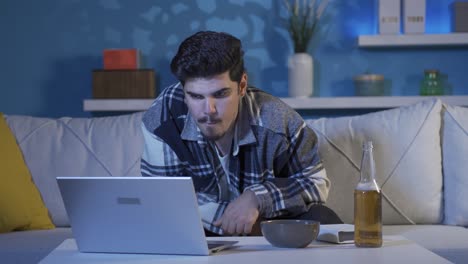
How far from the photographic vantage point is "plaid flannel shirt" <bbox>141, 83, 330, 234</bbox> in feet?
7.01

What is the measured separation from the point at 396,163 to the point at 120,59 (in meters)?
1.30

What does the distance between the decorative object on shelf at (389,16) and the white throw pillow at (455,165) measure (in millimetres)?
655

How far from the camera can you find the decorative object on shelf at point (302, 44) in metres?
3.17

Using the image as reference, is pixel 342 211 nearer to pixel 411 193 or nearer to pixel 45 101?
pixel 411 193

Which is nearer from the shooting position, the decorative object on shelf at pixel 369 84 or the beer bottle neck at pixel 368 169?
the beer bottle neck at pixel 368 169

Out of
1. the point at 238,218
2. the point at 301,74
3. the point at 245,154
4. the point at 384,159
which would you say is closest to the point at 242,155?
the point at 245,154

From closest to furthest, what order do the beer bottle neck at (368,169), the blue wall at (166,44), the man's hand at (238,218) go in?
the beer bottle neck at (368,169) → the man's hand at (238,218) → the blue wall at (166,44)

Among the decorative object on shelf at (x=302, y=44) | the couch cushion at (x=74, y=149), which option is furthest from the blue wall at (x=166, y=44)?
the couch cushion at (x=74, y=149)

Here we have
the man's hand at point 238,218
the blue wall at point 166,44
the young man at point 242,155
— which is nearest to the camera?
the man's hand at point 238,218

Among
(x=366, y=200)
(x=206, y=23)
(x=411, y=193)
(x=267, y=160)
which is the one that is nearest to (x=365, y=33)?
(x=206, y=23)

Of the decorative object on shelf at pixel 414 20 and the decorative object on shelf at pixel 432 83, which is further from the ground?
the decorative object on shelf at pixel 414 20

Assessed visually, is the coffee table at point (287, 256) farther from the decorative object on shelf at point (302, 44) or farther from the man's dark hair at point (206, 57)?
the decorative object on shelf at point (302, 44)

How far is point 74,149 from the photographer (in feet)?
8.92

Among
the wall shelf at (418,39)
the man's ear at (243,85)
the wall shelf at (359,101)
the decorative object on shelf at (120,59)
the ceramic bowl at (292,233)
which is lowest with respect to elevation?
the ceramic bowl at (292,233)
